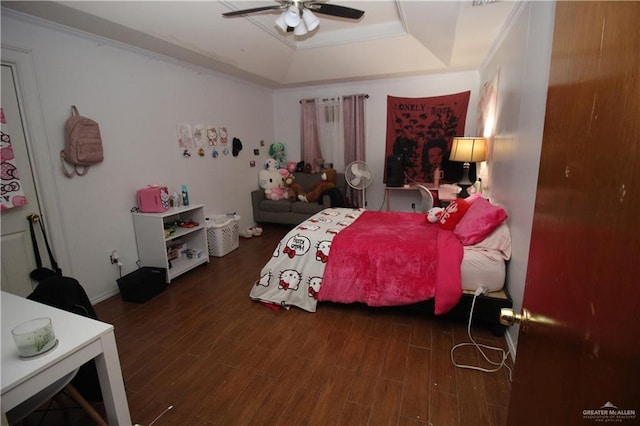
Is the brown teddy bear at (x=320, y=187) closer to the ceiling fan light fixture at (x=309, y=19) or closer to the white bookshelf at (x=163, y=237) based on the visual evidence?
the white bookshelf at (x=163, y=237)

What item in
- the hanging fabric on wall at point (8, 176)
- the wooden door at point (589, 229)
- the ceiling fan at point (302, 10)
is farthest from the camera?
the ceiling fan at point (302, 10)

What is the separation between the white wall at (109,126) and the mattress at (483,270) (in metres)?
3.09

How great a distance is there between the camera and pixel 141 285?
8.88ft

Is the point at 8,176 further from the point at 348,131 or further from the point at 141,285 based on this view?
the point at 348,131

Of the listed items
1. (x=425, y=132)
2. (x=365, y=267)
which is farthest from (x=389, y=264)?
(x=425, y=132)

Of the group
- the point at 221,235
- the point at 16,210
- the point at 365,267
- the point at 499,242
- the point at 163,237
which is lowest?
the point at 221,235

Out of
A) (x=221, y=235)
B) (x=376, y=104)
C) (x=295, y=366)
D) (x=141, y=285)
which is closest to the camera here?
(x=295, y=366)

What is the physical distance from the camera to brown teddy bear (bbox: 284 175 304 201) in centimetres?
487

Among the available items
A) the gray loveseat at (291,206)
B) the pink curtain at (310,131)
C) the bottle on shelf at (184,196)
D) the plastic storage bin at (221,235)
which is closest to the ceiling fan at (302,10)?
the bottle on shelf at (184,196)

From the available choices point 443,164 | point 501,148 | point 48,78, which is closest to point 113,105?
point 48,78

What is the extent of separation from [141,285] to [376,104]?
4.11 metres

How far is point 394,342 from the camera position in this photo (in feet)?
6.91

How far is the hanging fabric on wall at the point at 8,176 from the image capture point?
2098 mm

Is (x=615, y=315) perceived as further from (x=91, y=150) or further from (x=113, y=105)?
(x=113, y=105)
